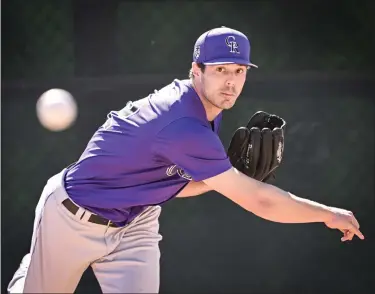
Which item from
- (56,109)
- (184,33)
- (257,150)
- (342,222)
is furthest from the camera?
(56,109)

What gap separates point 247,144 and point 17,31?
1999 mm

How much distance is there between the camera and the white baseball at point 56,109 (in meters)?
4.46

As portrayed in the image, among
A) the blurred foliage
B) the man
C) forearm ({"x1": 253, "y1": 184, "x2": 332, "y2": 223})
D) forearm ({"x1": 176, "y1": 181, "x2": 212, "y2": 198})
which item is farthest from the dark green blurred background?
forearm ({"x1": 253, "y1": 184, "x2": 332, "y2": 223})

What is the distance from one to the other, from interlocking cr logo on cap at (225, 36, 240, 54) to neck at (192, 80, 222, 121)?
0.64 ft

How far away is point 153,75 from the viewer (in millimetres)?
4426

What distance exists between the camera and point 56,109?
452 cm

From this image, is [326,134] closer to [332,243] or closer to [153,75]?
[332,243]

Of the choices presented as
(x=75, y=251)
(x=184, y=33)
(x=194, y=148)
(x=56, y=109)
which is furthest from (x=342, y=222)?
(x=56, y=109)

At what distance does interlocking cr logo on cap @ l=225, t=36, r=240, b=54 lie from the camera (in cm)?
285

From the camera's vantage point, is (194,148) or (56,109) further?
(56,109)

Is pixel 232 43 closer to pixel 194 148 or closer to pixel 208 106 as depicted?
pixel 208 106

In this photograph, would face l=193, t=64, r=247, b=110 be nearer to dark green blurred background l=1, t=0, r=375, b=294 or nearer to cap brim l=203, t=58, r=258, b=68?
cap brim l=203, t=58, r=258, b=68

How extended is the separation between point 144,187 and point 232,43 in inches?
25.3

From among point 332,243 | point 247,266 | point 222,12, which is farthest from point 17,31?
point 332,243
